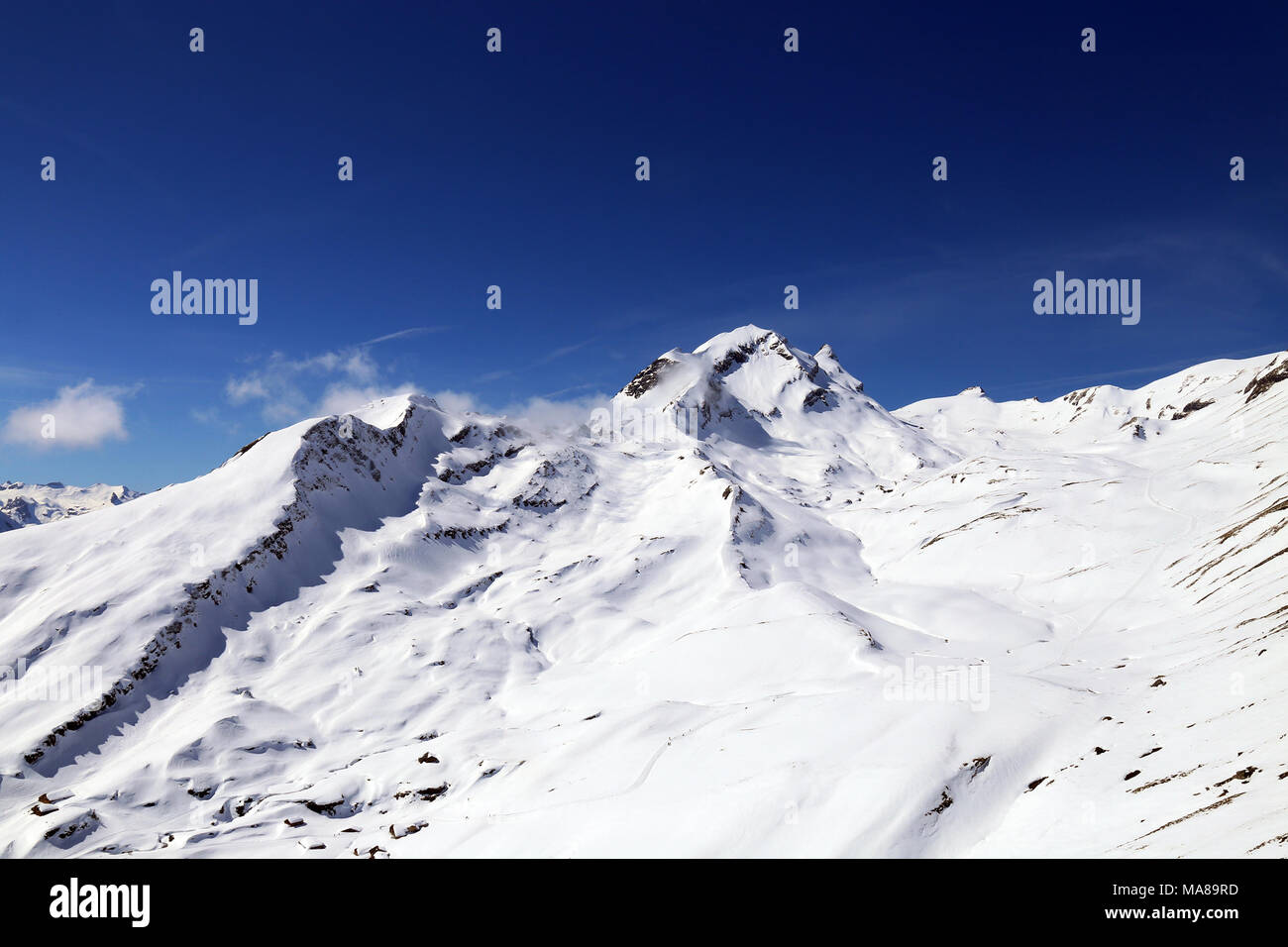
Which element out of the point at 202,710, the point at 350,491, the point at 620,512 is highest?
the point at 350,491

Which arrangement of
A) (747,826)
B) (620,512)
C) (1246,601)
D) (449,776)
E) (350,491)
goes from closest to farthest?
(747,826) < (1246,601) < (449,776) < (350,491) < (620,512)

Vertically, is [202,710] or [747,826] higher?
[747,826]

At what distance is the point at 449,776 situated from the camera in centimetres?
5300

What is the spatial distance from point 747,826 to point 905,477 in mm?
184495

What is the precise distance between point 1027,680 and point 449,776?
45.0m

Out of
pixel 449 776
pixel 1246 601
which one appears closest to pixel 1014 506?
pixel 1246 601

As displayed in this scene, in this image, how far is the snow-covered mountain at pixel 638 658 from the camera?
27906mm

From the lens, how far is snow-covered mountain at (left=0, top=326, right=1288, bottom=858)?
2791cm

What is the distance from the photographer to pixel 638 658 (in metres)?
73.5

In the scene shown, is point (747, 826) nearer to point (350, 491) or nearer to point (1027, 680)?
point (1027, 680)
